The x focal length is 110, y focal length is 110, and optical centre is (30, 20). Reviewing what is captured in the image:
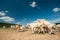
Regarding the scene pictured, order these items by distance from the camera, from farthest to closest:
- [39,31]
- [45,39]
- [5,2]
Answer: [5,2] → [39,31] → [45,39]

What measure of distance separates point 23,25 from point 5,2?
0.74m

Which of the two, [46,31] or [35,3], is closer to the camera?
[46,31]

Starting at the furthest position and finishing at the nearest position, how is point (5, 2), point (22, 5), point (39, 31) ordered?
point (22, 5), point (5, 2), point (39, 31)

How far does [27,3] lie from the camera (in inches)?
115

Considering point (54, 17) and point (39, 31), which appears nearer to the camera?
point (39, 31)

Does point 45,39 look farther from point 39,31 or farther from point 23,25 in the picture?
point 23,25

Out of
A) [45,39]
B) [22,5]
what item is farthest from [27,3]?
[45,39]

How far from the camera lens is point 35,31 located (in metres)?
2.37

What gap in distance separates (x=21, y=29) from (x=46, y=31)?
2.23ft

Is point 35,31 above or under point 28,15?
under

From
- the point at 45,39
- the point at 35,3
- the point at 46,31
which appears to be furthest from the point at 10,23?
the point at 45,39

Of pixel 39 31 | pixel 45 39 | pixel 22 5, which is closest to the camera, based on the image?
pixel 45 39

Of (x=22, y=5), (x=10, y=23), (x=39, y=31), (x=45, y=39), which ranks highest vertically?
(x=22, y=5)

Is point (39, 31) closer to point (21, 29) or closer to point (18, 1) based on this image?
point (21, 29)
